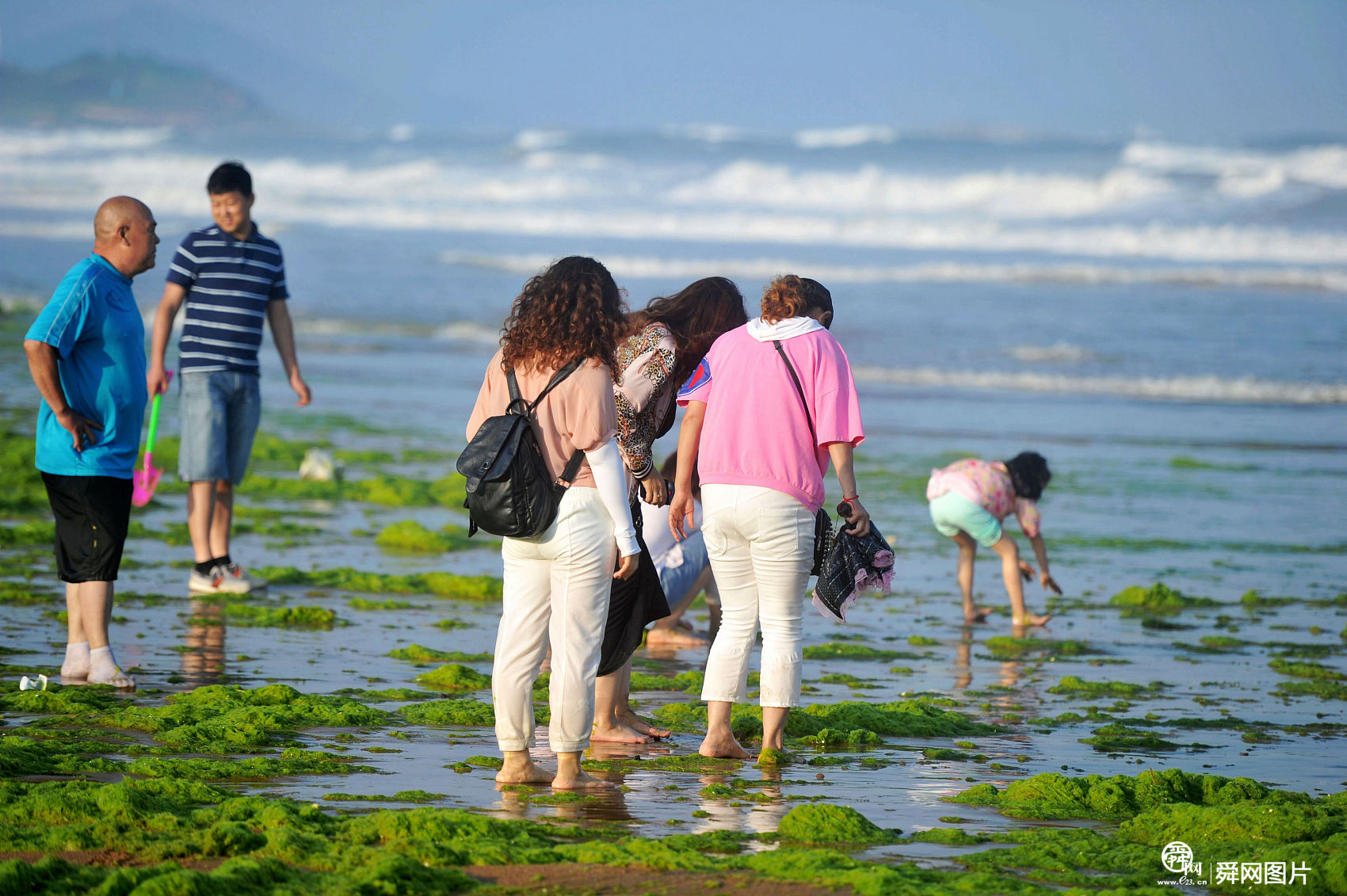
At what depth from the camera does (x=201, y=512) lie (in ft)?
23.5


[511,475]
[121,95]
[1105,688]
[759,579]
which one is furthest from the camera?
[121,95]

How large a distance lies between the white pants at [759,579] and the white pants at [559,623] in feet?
2.01

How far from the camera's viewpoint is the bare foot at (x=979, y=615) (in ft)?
25.2

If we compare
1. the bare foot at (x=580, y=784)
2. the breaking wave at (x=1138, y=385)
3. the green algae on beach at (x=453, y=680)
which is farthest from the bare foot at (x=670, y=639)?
the breaking wave at (x=1138, y=385)

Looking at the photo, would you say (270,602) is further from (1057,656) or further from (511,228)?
(511,228)

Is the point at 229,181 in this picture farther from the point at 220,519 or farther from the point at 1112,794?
the point at 1112,794

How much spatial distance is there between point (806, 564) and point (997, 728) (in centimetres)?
133

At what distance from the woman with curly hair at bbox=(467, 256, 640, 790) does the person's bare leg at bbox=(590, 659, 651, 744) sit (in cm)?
64

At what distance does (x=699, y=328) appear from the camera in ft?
16.6

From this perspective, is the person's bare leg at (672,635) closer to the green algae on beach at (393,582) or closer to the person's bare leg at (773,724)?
the green algae on beach at (393,582)

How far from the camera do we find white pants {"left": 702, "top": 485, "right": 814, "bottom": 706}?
470 centimetres

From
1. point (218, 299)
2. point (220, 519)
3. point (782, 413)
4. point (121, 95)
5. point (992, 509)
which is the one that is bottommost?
point (220, 519)

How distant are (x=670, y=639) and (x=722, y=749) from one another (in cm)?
226

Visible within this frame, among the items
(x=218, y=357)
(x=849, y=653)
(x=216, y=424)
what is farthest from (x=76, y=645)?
(x=849, y=653)
